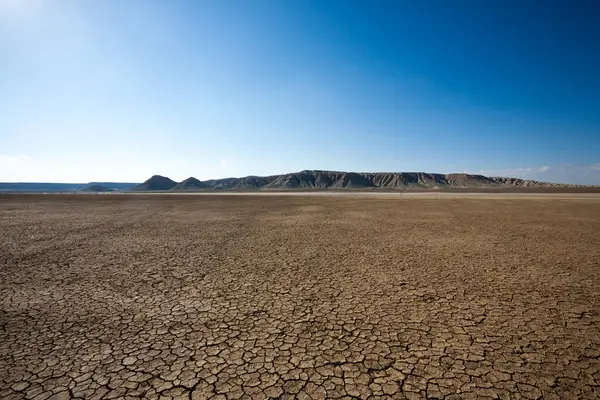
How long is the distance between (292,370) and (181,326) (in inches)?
93.0

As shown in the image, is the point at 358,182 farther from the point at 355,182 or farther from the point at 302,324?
the point at 302,324

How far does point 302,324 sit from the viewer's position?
509 centimetres

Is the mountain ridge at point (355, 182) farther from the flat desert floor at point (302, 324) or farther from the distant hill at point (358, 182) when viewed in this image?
the flat desert floor at point (302, 324)

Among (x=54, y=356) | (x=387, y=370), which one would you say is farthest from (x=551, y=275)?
(x=54, y=356)

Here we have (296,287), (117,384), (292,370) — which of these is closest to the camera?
(117,384)

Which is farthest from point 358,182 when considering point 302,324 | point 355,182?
point 302,324

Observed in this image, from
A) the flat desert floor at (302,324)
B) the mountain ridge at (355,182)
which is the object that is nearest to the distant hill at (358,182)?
the mountain ridge at (355,182)

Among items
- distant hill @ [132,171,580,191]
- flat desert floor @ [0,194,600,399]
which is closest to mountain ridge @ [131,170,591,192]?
distant hill @ [132,171,580,191]

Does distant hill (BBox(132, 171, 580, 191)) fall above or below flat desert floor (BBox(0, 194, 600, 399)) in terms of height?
above

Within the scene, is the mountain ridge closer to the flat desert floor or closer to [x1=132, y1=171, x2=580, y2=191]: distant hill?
[x1=132, y1=171, x2=580, y2=191]: distant hill

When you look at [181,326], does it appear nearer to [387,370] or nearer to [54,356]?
[54,356]

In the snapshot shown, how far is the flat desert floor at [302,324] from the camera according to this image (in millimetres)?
3576

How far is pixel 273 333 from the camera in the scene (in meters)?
4.80

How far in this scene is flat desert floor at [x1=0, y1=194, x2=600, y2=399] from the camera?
3.58 meters
